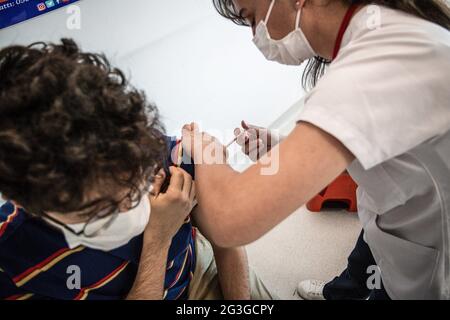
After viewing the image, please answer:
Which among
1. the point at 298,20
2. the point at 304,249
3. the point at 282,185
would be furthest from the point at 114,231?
the point at 304,249

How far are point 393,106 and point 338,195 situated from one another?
1542 millimetres

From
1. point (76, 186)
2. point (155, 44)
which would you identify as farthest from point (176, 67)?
point (76, 186)

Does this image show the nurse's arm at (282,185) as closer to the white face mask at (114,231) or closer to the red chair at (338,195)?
the white face mask at (114,231)

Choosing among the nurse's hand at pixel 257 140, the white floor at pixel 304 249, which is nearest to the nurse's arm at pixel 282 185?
the nurse's hand at pixel 257 140

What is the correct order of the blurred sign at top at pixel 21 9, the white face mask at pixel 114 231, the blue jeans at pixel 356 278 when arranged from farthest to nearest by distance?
the blue jeans at pixel 356 278 < the blurred sign at top at pixel 21 9 < the white face mask at pixel 114 231

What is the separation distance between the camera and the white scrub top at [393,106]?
24.0 inches

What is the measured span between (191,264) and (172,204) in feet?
1.01

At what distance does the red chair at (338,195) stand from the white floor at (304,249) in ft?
0.19

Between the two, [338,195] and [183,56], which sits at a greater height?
[183,56]

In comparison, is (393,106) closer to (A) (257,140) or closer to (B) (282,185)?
(B) (282,185)

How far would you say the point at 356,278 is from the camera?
56.5 inches

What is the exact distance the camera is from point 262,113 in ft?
7.83

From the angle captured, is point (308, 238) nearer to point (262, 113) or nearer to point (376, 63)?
point (262, 113)

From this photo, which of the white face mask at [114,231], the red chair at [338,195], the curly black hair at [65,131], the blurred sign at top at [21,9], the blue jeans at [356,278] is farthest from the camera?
the red chair at [338,195]
